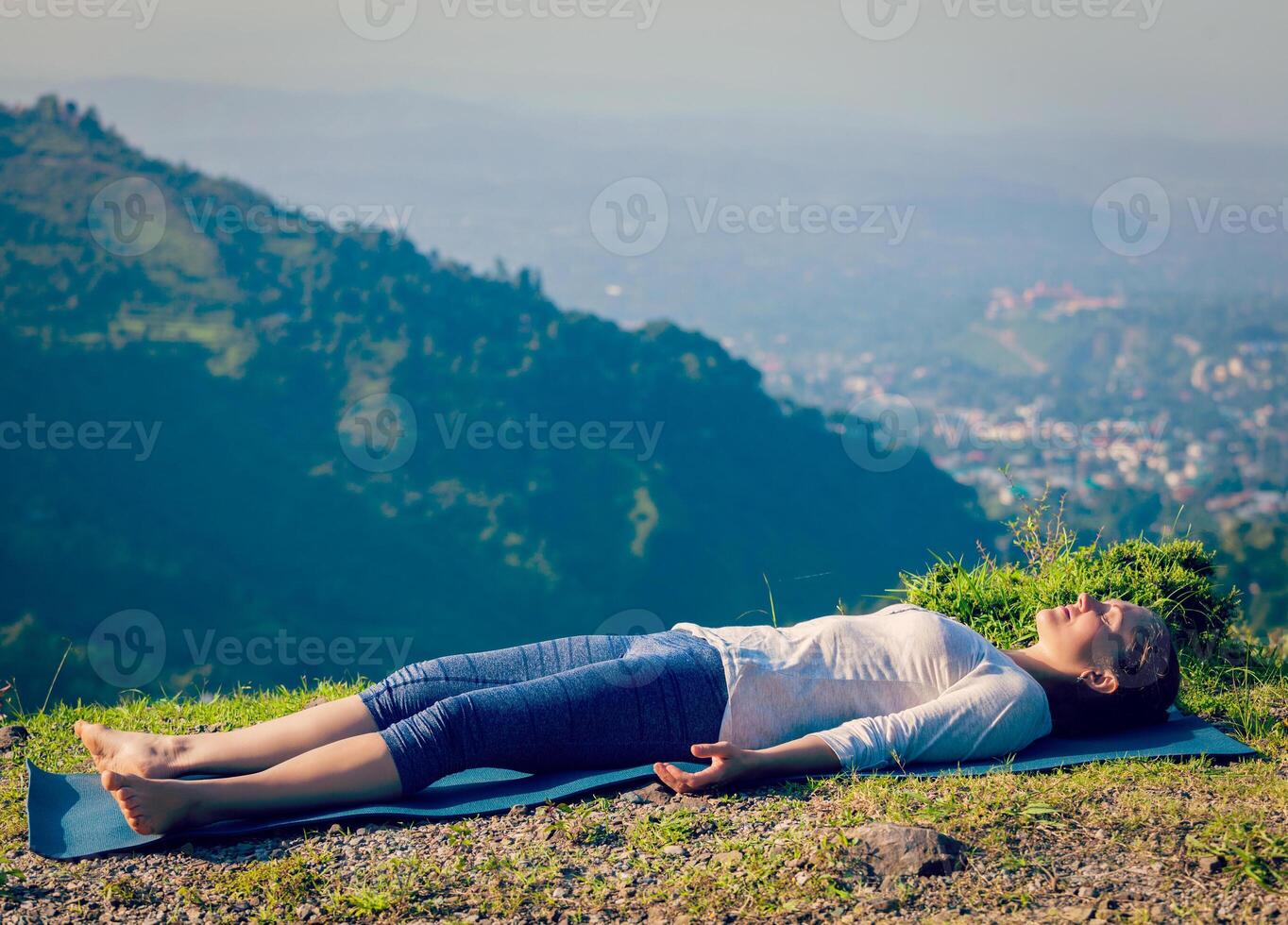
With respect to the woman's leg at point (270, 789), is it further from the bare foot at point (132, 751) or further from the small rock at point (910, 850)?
the small rock at point (910, 850)

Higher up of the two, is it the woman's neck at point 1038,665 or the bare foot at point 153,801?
the woman's neck at point 1038,665

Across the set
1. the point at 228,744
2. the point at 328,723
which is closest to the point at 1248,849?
the point at 328,723

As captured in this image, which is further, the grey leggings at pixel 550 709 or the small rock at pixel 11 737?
the small rock at pixel 11 737

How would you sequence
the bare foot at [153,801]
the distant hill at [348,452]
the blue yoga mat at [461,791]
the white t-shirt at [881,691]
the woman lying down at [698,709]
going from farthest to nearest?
the distant hill at [348,452] → the white t-shirt at [881,691] → the woman lying down at [698,709] → the blue yoga mat at [461,791] → the bare foot at [153,801]

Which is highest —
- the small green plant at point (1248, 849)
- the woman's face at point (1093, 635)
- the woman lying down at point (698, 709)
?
the woman's face at point (1093, 635)

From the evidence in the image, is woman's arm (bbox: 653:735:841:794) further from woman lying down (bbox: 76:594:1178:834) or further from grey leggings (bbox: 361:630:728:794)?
grey leggings (bbox: 361:630:728:794)

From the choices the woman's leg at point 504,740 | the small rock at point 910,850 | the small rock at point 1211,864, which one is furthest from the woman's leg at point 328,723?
the small rock at point 1211,864

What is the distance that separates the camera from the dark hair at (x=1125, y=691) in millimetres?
3400

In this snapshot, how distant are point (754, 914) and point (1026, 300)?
79553 millimetres

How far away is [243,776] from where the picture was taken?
276cm

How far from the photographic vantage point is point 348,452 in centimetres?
3616

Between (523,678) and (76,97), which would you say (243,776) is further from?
(76,97)

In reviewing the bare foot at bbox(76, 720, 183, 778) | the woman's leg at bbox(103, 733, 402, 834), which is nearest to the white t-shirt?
the woman's leg at bbox(103, 733, 402, 834)

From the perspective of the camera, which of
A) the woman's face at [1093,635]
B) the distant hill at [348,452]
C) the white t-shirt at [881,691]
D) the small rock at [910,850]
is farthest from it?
the distant hill at [348,452]
